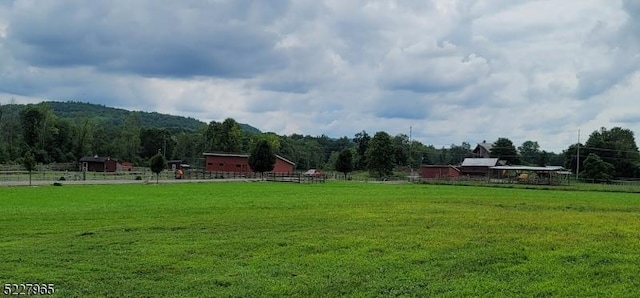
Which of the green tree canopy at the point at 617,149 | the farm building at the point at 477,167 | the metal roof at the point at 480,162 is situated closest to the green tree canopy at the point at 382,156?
the farm building at the point at 477,167

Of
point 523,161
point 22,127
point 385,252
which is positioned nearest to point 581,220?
point 385,252

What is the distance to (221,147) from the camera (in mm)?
138125

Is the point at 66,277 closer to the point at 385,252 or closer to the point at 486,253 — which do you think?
the point at 385,252

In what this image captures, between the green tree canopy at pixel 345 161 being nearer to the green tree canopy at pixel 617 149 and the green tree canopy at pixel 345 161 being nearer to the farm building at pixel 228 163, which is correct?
the farm building at pixel 228 163

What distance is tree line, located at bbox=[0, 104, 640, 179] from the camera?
112750mm

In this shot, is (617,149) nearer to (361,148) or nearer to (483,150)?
(483,150)

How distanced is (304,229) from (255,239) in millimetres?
→ 2741

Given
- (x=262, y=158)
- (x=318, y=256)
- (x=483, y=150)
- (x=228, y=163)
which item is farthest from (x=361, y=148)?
(x=318, y=256)

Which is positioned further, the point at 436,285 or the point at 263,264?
the point at 263,264

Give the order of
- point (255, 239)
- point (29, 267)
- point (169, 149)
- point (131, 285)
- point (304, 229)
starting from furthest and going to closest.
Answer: point (169, 149)
point (304, 229)
point (255, 239)
point (29, 267)
point (131, 285)

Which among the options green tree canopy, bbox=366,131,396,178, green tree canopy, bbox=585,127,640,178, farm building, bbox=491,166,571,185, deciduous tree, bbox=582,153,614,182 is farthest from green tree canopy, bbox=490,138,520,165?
green tree canopy, bbox=366,131,396,178

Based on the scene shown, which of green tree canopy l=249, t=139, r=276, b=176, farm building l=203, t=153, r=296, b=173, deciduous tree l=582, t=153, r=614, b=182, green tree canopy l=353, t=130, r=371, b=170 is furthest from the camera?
green tree canopy l=353, t=130, r=371, b=170

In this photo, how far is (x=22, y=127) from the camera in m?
133

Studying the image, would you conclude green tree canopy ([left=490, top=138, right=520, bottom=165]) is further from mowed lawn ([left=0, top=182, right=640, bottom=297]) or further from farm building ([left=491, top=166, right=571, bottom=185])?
mowed lawn ([left=0, top=182, right=640, bottom=297])
